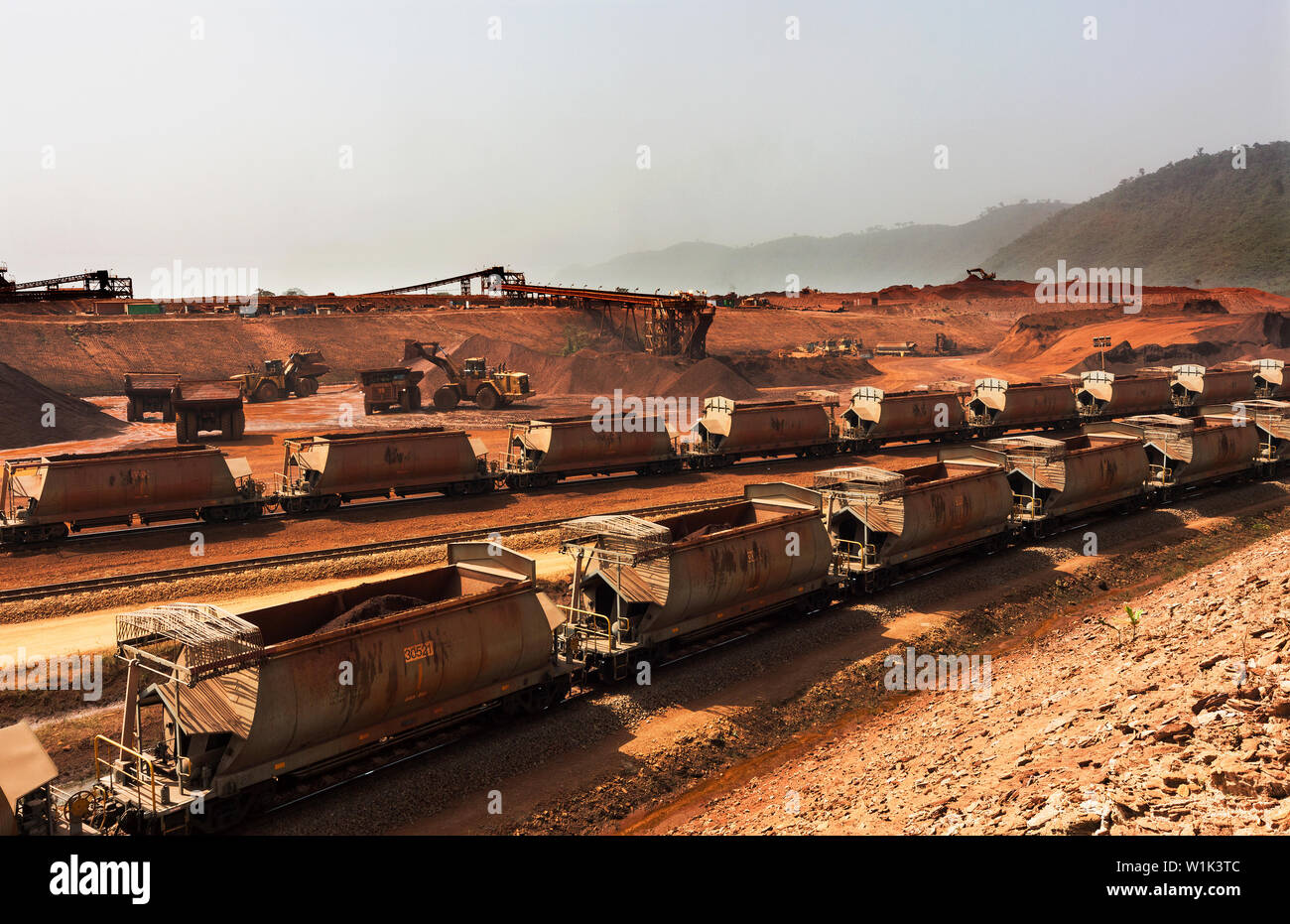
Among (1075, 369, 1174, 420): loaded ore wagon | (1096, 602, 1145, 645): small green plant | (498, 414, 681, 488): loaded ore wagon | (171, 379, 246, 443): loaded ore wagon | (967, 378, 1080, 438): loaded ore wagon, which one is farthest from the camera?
(1075, 369, 1174, 420): loaded ore wagon

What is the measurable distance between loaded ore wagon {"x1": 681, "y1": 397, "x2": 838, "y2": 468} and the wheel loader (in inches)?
1611

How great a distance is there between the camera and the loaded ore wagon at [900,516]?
24922 mm

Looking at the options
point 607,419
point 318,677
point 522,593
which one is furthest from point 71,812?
point 607,419

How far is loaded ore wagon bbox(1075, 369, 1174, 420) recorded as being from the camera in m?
59.3

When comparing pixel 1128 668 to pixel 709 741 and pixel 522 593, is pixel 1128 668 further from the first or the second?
pixel 522 593

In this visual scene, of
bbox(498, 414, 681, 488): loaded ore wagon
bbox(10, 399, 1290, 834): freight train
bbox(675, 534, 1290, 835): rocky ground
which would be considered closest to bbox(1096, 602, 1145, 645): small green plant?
bbox(675, 534, 1290, 835): rocky ground

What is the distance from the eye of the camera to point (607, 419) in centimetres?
4188

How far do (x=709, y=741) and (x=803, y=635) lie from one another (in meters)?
5.80

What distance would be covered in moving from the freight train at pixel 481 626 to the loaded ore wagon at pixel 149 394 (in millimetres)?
44915

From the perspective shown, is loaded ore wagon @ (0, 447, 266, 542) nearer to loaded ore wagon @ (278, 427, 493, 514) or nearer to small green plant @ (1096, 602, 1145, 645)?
loaded ore wagon @ (278, 427, 493, 514)

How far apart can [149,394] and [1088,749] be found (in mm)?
60901

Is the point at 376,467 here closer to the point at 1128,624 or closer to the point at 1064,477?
the point at 1064,477

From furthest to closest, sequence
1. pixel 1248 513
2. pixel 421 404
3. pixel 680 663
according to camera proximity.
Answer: pixel 421 404, pixel 1248 513, pixel 680 663

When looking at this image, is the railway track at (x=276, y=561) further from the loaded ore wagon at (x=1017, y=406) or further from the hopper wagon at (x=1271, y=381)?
the hopper wagon at (x=1271, y=381)
